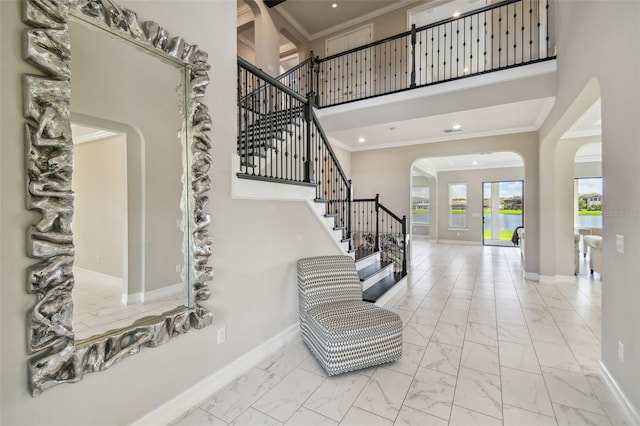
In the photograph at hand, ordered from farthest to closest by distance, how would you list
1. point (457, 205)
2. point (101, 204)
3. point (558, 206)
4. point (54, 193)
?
point (457, 205), point (558, 206), point (101, 204), point (54, 193)

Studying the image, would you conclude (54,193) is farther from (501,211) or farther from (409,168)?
(501,211)

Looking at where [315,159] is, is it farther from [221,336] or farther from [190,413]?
[190,413]

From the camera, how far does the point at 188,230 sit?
76.9 inches

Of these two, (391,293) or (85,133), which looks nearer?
(85,133)

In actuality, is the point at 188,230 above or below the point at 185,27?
below

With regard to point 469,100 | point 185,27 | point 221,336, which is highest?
point 469,100

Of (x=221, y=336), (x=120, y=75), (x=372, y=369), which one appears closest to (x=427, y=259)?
(x=372, y=369)

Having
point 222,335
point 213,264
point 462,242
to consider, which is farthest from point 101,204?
point 462,242

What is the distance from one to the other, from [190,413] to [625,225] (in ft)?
10.6

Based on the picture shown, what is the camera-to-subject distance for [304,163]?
342cm

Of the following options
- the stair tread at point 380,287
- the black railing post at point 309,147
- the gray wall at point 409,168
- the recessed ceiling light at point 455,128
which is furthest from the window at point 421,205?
the black railing post at point 309,147

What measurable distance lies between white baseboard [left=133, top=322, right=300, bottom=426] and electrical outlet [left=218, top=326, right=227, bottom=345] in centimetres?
21

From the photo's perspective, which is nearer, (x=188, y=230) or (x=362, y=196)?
(x=188, y=230)

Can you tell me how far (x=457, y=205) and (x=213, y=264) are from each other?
10.6 metres
